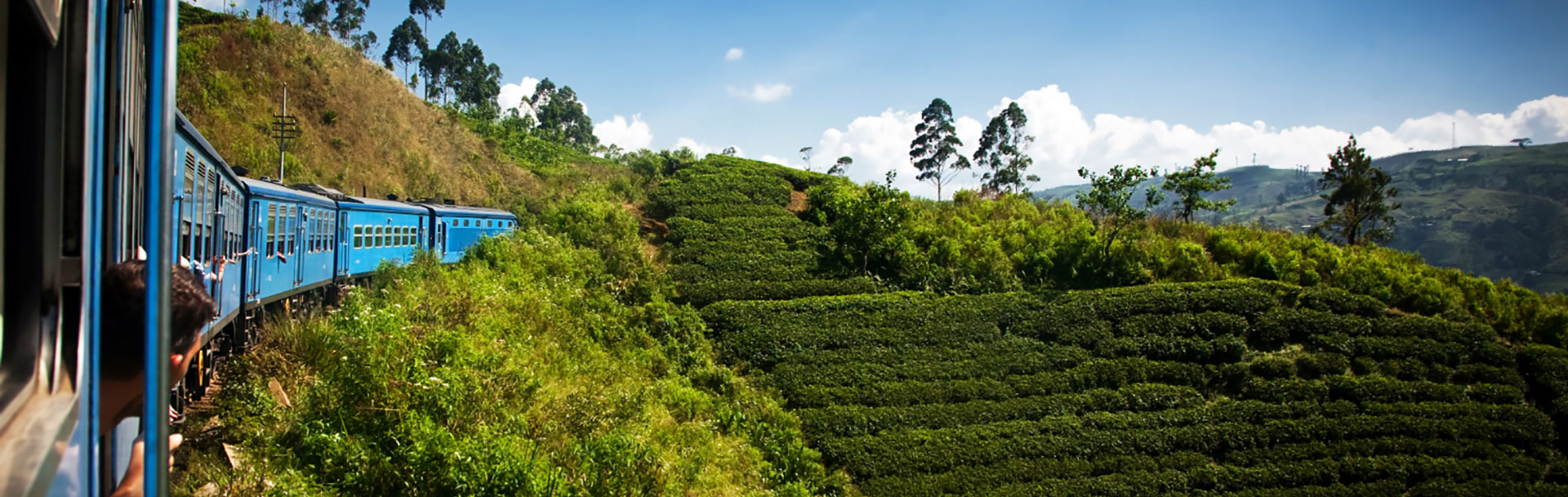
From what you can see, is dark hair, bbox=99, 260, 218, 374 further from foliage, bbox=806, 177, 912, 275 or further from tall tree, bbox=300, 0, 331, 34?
tall tree, bbox=300, 0, 331, 34

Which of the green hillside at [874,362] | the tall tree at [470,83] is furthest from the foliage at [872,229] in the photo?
the tall tree at [470,83]

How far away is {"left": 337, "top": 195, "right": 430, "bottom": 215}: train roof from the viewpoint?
41.5 ft

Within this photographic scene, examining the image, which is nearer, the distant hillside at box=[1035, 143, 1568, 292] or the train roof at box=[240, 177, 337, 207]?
the train roof at box=[240, 177, 337, 207]

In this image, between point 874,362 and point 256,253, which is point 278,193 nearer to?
point 256,253

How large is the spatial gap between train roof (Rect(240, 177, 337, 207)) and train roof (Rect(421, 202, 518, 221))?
5080 mm

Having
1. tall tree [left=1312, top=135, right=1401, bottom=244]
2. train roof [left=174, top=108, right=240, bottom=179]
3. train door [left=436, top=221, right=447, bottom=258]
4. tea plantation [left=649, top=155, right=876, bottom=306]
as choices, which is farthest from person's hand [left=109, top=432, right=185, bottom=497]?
tall tree [left=1312, top=135, right=1401, bottom=244]

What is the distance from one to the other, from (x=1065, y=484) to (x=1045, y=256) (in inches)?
320

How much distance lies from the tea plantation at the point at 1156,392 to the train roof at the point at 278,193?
25.5ft

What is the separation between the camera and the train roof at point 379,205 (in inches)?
498

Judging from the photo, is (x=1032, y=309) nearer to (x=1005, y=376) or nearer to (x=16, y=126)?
(x=1005, y=376)

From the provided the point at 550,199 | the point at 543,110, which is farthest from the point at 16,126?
the point at 543,110

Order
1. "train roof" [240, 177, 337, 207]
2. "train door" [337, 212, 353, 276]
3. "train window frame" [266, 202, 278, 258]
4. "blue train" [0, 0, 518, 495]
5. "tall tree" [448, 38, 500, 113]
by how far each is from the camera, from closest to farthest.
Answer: "blue train" [0, 0, 518, 495] → "train roof" [240, 177, 337, 207] → "train window frame" [266, 202, 278, 258] → "train door" [337, 212, 353, 276] → "tall tree" [448, 38, 500, 113]

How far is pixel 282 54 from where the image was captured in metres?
30.5

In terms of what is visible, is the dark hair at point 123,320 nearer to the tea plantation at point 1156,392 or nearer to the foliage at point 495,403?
the foliage at point 495,403
